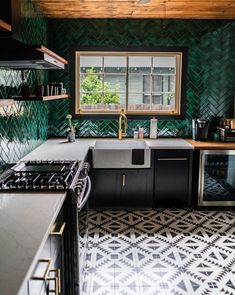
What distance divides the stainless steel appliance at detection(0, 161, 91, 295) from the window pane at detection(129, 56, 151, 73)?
243 cm

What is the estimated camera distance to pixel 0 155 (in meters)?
2.70

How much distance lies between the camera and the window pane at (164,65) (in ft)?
15.7

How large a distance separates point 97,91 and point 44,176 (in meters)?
2.50

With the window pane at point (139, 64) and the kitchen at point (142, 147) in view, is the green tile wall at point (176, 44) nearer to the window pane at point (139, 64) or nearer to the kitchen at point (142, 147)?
the kitchen at point (142, 147)

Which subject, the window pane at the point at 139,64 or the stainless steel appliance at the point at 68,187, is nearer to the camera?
the stainless steel appliance at the point at 68,187

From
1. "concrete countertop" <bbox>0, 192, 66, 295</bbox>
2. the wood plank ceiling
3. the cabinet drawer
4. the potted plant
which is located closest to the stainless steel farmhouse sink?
the potted plant

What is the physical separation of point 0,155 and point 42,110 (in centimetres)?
167

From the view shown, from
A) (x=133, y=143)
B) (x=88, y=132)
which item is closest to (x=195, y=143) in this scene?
(x=133, y=143)

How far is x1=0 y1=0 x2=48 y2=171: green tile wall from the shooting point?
112 inches

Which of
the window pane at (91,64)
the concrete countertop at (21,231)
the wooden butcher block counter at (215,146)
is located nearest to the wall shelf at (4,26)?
the concrete countertop at (21,231)

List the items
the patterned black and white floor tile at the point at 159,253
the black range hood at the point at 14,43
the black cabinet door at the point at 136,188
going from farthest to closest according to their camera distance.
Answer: the black cabinet door at the point at 136,188, the patterned black and white floor tile at the point at 159,253, the black range hood at the point at 14,43

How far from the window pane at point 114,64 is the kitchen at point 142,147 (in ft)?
0.59

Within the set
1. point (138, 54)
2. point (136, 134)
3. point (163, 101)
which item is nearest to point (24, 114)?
point (136, 134)

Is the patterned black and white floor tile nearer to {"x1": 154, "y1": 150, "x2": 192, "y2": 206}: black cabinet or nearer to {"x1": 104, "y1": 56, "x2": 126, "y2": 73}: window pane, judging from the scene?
{"x1": 154, "y1": 150, "x2": 192, "y2": 206}: black cabinet
